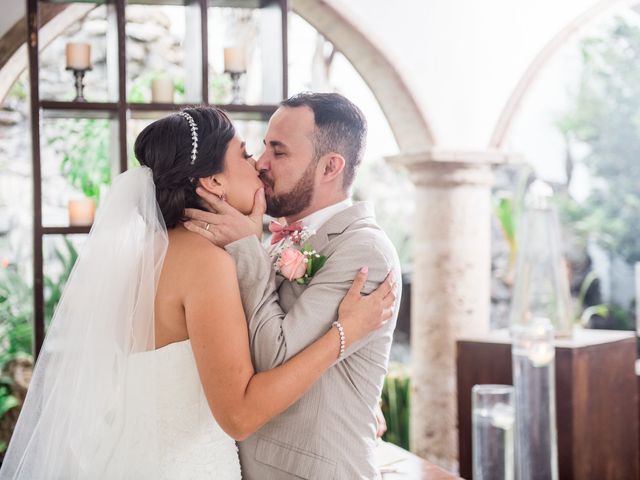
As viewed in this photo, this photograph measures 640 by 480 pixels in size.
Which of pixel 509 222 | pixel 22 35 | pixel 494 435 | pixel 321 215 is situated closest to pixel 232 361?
pixel 321 215

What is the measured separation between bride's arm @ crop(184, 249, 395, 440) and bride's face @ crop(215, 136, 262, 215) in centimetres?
25

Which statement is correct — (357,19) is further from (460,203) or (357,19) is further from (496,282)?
(496,282)

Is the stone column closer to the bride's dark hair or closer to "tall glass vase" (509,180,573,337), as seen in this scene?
"tall glass vase" (509,180,573,337)

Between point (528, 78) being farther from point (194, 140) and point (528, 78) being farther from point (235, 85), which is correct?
point (194, 140)

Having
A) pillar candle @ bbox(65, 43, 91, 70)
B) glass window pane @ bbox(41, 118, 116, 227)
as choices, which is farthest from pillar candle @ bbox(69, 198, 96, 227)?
pillar candle @ bbox(65, 43, 91, 70)

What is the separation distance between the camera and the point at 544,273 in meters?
4.14

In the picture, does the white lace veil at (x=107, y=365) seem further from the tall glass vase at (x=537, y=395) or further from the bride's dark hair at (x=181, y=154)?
the tall glass vase at (x=537, y=395)

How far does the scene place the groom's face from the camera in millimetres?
2271

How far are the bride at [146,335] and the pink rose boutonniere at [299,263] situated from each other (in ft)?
0.41

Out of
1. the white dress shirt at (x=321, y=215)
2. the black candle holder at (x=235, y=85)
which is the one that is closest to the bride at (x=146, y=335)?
the white dress shirt at (x=321, y=215)

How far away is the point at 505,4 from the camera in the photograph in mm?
5086

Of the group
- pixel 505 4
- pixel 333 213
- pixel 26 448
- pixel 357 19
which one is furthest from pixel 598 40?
pixel 26 448

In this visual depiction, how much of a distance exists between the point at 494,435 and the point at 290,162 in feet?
4.44

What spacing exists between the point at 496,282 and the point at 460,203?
16.8 feet
